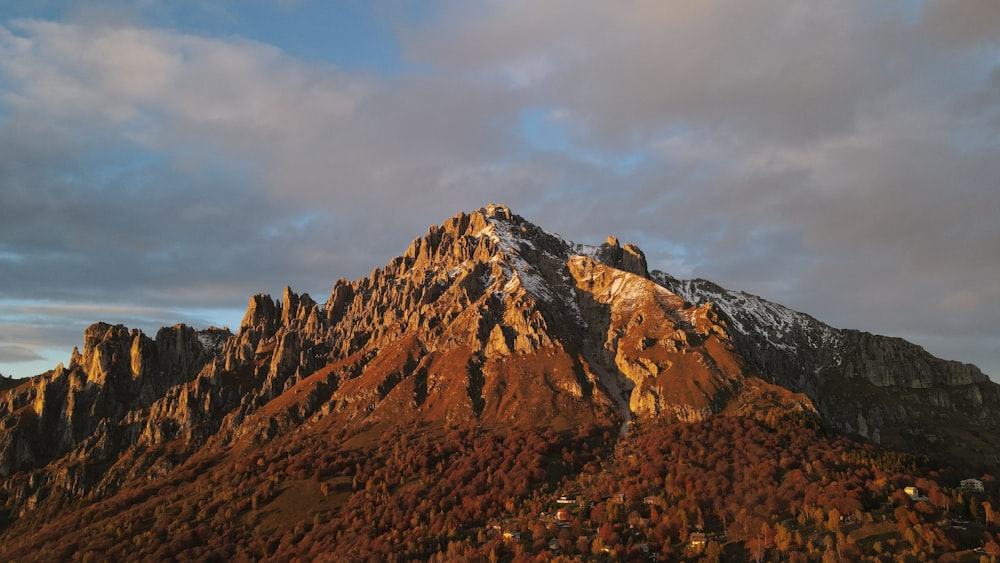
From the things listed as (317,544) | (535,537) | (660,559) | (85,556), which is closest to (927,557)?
(660,559)

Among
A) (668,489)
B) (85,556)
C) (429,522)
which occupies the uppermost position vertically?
(668,489)

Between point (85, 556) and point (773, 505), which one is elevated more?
point (773, 505)

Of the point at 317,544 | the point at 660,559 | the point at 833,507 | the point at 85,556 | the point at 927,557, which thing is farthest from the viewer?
the point at 85,556

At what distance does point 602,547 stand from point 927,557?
67236 mm

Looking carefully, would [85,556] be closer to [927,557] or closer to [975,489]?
[927,557]

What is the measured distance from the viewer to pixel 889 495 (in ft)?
526

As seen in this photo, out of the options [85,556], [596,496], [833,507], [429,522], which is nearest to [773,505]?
[833,507]

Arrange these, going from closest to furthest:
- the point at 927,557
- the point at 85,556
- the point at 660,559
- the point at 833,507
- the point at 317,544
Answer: the point at 927,557 < the point at 660,559 < the point at 833,507 < the point at 317,544 < the point at 85,556

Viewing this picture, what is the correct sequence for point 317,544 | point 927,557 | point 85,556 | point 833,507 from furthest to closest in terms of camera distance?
point 85,556 < point 317,544 < point 833,507 < point 927,557

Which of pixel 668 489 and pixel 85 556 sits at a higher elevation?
pixel 668 489

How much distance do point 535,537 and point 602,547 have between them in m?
18.2

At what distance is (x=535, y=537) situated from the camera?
519ft

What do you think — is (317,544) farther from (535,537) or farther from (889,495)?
(889,495)

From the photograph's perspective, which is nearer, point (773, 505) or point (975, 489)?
point (773, 505)
